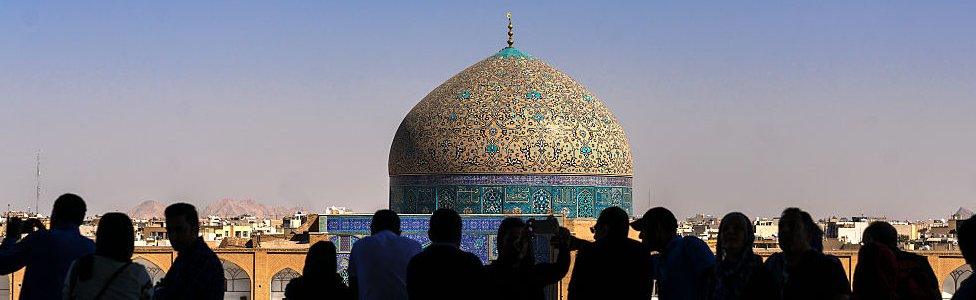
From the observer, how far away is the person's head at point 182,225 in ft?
18.8

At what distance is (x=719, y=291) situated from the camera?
5.89 m

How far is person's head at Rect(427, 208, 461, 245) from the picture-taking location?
6.13 meters

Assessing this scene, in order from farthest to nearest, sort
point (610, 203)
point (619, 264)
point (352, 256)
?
point (610, 203) → point (352, 256) → point (619, 264)

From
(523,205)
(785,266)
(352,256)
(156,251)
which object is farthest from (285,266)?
(785,266)

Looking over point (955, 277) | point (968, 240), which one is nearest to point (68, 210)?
point (968, 240)

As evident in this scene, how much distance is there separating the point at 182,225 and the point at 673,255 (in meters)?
2.02

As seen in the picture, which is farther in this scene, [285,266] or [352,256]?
[285,266]

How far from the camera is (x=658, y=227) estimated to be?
270 inches

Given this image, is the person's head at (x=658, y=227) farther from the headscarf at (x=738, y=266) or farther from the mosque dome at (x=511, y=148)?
the mosque dome at (x=511, y=148)

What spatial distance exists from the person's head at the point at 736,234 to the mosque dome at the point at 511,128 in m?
17.4

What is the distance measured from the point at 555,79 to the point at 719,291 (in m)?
18.2

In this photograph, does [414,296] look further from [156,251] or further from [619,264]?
[156,251]

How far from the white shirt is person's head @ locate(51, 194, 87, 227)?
1140mm

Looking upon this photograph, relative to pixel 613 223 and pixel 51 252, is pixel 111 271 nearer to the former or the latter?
pixel 51 252
